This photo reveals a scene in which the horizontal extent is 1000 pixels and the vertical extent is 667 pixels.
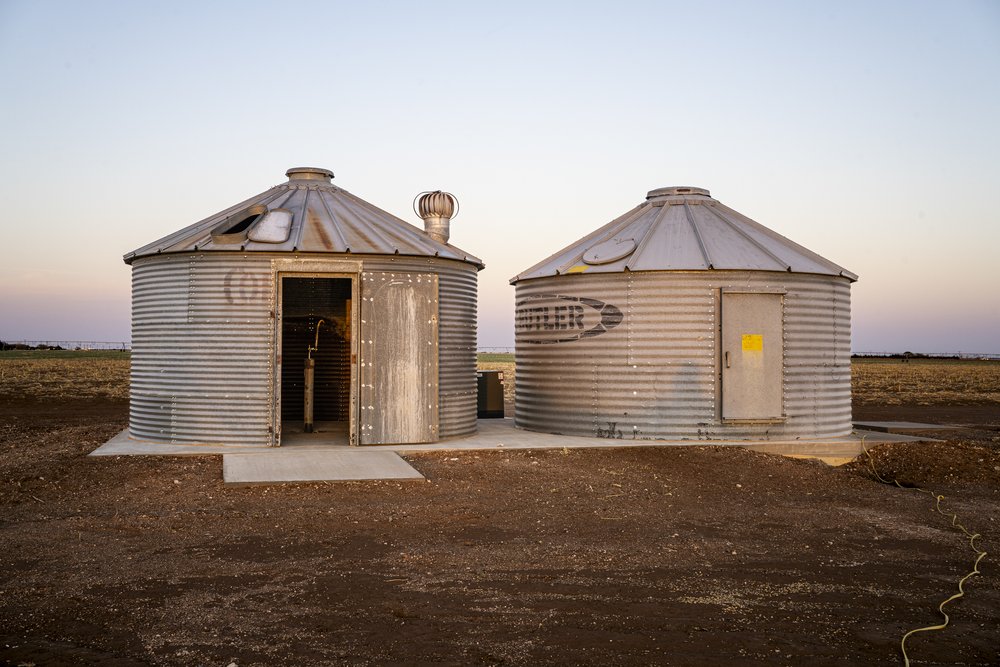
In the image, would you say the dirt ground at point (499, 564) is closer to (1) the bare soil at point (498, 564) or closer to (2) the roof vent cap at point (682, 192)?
(1) the bare soil at point (498, 564)

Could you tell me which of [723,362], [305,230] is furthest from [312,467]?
[723,362]

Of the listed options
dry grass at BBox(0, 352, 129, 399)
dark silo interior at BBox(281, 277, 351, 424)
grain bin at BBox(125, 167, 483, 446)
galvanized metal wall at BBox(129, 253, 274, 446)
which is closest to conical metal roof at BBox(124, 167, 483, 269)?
grain bin at BBox(125, 167, 483, 446)

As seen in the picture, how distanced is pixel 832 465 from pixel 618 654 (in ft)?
31.8

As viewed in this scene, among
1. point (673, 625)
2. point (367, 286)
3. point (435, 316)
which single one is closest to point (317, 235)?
point (367, 286)

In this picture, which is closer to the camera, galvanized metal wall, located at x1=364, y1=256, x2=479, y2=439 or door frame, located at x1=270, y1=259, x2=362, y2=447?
door frame, located at x1=270, y1=259, x2=362, y2=447

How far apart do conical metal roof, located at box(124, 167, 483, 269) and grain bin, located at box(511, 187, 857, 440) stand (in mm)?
2293

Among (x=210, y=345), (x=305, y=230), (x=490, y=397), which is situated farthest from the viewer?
(x=490, y=397)

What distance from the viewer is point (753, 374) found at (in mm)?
14992

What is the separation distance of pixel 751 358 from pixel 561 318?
10.8ft

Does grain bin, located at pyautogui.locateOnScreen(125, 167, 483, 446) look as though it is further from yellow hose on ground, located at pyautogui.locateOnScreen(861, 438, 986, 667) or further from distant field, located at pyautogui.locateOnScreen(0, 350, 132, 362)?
distant field, located at pyautogui.locateOnScreen(0, 350, 132, 362)

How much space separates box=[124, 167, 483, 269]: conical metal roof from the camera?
46.1 feet

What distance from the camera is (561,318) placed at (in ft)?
52.5

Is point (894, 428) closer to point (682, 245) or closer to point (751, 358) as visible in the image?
point (751, 358)

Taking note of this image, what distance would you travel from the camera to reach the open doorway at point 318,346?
18.3 m
